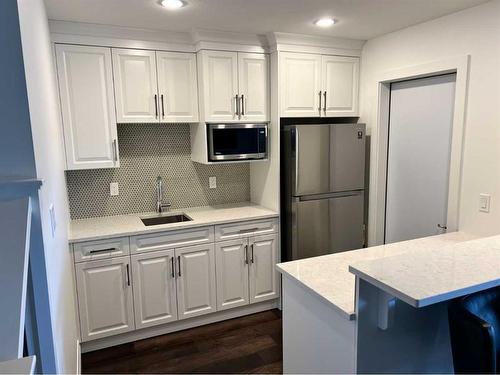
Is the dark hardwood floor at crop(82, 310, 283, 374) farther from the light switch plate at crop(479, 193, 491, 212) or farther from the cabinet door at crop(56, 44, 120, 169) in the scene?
the light switch plate at crop(479, 193, 491, 212)

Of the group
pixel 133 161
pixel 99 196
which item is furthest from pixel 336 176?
pixel 99 196

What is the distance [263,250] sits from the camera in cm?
315

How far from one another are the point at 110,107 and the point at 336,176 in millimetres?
1953

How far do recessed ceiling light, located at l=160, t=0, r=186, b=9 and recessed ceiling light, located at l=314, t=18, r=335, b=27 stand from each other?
102 centimetres

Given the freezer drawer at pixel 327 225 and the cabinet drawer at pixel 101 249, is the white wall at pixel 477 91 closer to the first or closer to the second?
the freezer drawer at pixel 327 225

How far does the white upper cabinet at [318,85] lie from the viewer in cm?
306

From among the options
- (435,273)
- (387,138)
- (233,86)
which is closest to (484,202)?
(387,138)

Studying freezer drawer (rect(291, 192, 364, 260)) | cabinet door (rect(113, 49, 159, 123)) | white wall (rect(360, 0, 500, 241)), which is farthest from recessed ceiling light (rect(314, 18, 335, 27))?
freezer drawer (rect(291, 192, 364, 260))

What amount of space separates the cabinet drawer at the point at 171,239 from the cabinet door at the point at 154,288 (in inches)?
2.1

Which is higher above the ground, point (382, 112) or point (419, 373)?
point (382, 112)

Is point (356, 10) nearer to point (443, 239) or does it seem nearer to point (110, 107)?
point (443, 239)

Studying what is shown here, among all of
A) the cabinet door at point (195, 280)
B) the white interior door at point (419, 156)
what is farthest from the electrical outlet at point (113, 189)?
the white interior door at point (419, 156)

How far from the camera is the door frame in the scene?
247 centimetres

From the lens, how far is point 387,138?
3.22 meters
